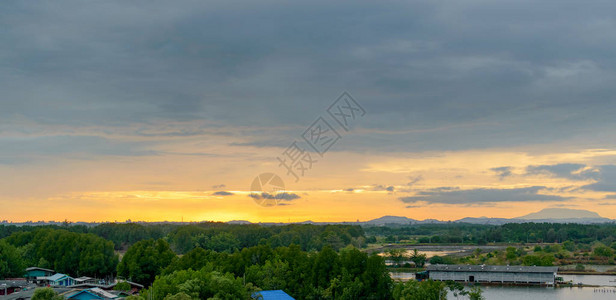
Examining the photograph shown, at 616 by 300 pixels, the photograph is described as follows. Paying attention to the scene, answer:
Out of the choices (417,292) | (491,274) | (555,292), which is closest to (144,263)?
(417,292)

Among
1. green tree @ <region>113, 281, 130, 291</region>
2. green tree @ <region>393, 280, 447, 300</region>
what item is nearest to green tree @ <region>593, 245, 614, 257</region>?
green tree @ <region>393, 280, 447, 300</region>

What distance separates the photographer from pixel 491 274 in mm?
53688

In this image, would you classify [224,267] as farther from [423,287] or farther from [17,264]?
[17,264]

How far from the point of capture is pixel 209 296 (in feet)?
82.7

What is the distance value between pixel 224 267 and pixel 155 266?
32.6ft

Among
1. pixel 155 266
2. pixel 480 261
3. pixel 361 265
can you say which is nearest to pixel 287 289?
pixel 361 265

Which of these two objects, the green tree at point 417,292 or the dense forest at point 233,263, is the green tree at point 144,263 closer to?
the dense forest at point 233,263

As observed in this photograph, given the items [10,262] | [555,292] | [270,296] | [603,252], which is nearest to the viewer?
[270,296]

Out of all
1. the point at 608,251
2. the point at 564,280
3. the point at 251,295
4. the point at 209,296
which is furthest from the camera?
the point at 608,251

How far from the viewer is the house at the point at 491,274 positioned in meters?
52.5

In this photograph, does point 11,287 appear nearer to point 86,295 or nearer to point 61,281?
point 61,281

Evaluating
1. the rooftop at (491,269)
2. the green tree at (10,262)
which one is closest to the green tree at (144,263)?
the green tree at (10,262)

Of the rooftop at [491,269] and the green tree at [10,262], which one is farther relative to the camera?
the rooftop at [491,269]

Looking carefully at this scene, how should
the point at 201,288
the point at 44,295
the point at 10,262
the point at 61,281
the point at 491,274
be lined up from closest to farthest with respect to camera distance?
the point at 201,288 → the point at 44,295 → the point at 61,281 → the point at 10,262 → the point at 491,274
